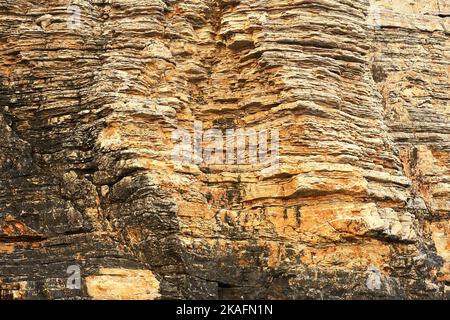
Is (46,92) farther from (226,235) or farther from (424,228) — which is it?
(424,228)

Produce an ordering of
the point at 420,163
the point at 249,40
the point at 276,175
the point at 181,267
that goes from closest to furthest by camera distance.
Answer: the point at 181,267, the point at 276,175, the point at 249,40, the point at 420,163

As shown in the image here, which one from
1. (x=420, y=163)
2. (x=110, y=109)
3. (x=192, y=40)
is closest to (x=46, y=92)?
(x=110, y=109)

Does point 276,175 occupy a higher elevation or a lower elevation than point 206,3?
lower

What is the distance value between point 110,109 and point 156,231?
3.65 metres

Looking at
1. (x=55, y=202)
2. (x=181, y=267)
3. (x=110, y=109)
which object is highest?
(x=110, y=109)

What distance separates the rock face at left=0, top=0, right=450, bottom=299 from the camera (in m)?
23.4

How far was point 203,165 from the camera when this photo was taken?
83.4 feet

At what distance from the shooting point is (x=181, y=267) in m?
23.1

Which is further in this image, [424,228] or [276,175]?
[424,228]

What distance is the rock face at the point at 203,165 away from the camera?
23375mm

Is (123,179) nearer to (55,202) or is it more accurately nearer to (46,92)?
(55,202)

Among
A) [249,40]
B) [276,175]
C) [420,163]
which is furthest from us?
[420,163]

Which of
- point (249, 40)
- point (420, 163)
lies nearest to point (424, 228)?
point (420, 163)

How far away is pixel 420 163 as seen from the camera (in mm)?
28109
